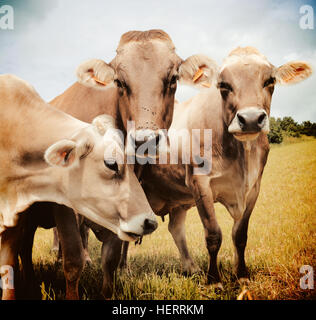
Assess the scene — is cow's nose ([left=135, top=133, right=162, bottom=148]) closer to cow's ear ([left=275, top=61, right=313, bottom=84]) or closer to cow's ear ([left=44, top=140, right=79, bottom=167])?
cow's ear ([left=44, top=140, right=79, bottom=167])

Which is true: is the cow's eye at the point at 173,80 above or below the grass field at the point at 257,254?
above

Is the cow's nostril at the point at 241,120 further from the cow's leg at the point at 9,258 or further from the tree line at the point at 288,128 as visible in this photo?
the cow's leg at the point at 9,258

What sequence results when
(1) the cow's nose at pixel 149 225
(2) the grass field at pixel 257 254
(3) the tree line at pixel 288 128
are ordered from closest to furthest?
(1) the cow's nose at pixel 149 225 → (2) the grass field at pixel 257 254 → (3) the tree line at pixel 288 128

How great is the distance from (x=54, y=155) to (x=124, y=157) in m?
0.54

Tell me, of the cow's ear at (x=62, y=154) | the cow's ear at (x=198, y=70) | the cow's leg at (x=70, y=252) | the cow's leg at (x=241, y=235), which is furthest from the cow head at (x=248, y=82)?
the cow's leg at (x=70, y=252)

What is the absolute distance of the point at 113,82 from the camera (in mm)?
3084

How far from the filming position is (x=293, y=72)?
10.0 ft

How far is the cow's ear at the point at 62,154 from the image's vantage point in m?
2.39

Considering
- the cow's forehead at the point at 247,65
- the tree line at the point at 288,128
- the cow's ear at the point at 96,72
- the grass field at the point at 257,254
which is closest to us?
the grass field at the point at 257,254

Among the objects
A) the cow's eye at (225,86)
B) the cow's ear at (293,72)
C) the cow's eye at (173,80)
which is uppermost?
the cow's ear at (293,72)

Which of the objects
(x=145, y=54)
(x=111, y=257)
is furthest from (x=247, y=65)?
(x=111, y=257)

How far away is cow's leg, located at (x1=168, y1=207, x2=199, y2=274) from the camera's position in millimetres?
4242

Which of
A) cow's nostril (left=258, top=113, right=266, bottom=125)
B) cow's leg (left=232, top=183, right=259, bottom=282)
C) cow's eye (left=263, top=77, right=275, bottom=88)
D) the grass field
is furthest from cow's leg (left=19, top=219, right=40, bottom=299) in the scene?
cow's eye (left=263, top=77, right=275, bottom=88)

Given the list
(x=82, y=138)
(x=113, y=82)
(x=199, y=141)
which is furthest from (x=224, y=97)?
(x=82, y=138)
